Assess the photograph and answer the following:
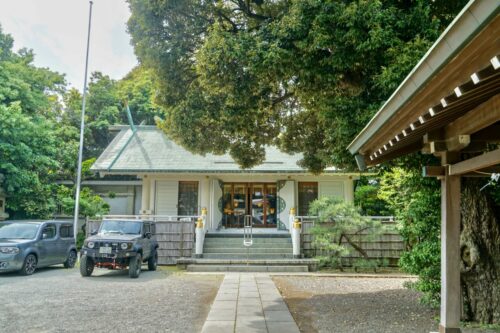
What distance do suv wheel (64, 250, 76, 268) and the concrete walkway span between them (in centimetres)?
624

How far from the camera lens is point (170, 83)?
993 cm

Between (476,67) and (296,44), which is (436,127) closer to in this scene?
(476,67)

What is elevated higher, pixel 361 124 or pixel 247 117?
pixel 247 117

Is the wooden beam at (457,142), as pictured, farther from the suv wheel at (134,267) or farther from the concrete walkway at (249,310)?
the suv wheel at (134,267)

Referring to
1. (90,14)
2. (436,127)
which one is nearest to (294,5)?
(436,127)

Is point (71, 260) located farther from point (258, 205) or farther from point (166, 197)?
point (258, 205)

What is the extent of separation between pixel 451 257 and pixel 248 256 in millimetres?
10148

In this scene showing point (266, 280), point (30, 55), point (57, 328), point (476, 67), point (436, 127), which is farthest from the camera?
point (30, 55)

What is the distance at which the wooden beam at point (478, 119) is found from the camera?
130 inches

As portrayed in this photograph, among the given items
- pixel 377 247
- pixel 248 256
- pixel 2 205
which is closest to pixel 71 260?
pixel 248 256

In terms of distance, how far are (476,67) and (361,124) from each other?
467 cm

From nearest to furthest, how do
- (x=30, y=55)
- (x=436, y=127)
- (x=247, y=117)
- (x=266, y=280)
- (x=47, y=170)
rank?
(x=436, y=127) < (x=247, y=117) < (x=266, y=280) < (x=47, y=170) < (x=30, y=55)

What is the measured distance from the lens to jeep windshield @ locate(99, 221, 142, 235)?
12.1m

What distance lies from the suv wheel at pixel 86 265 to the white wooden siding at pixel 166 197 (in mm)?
7142
